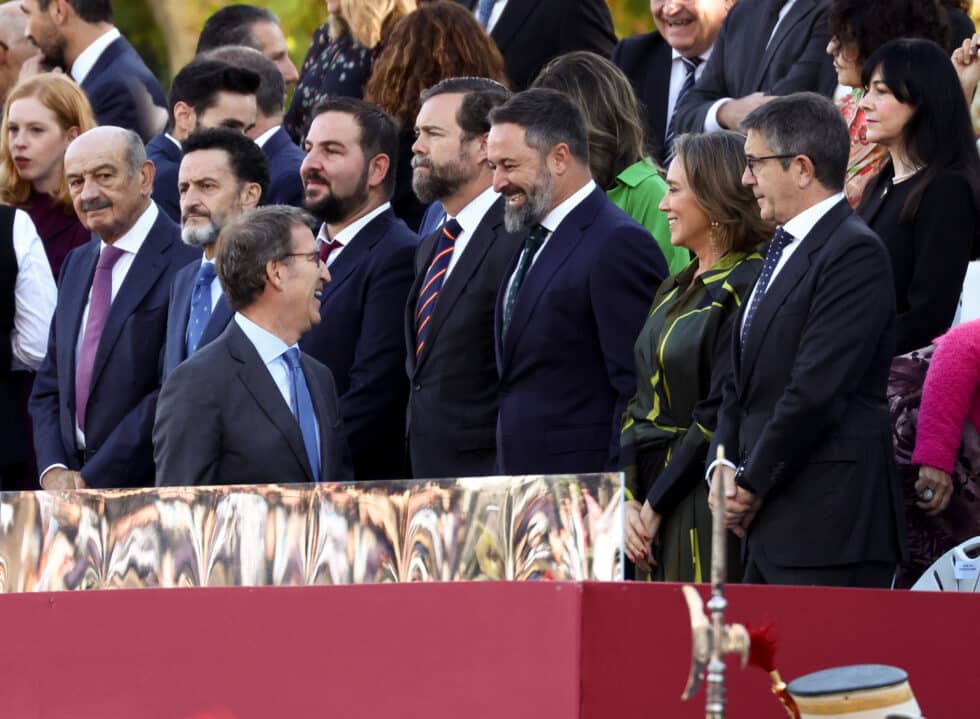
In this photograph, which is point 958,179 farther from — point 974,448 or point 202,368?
point 202,368

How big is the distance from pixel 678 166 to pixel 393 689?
2.70 meters

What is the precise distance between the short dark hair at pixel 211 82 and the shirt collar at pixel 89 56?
1371 mm

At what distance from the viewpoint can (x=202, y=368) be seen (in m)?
6.68

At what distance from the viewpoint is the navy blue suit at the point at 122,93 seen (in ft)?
34.7

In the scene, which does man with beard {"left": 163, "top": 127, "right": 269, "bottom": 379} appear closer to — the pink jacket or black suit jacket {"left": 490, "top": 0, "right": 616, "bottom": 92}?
black suit jacket {"left": 490, "top": 0, "right": 616, "bottom": 92}

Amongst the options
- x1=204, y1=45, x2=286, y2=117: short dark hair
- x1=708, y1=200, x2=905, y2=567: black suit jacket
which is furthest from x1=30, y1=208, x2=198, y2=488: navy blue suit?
x1=708, y1=200, x2=905, y2=567: black suit jacket

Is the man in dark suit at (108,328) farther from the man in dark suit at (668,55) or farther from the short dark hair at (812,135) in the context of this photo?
the short dark hair at (812,135)

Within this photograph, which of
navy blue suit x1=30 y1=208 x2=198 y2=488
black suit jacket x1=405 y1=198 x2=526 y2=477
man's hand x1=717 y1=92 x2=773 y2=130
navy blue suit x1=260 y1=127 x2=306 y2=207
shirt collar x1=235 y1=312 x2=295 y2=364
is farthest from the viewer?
navy blue suit x1=260 y1=127 x2=306 y2=207

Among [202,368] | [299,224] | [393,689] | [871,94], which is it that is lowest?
[393,689]

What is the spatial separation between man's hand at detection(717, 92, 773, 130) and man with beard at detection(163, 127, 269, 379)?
1.89 metres

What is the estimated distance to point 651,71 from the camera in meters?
9.71

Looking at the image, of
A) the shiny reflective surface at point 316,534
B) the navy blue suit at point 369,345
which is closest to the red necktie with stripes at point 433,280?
the navy blue suit at point 369,345

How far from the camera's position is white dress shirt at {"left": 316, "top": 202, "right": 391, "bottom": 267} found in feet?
26.7

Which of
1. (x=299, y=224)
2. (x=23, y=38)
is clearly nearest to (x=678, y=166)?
(x=299, y=224)
